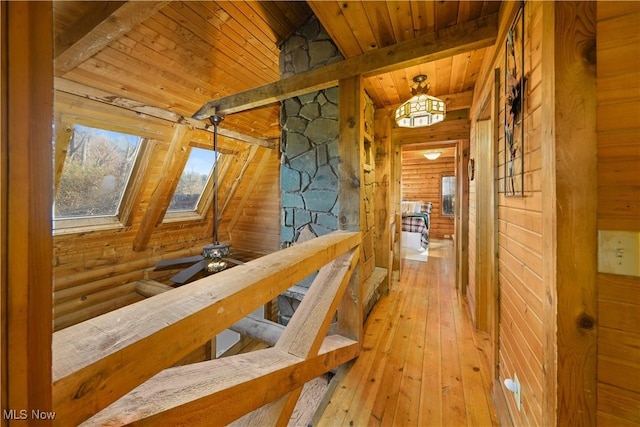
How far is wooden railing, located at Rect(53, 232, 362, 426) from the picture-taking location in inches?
18.9

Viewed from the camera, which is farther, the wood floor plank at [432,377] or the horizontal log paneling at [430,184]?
the horizontal log paneling at [430,184]

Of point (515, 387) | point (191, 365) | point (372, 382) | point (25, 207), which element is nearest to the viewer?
point (25, 207)

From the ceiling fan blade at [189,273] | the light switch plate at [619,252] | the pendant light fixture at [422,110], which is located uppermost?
the pendant light fixture at [422,110]

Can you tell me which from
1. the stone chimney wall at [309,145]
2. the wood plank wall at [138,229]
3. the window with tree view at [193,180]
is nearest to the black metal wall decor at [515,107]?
the stone chimney wall at [309,145]

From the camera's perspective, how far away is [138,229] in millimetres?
3439

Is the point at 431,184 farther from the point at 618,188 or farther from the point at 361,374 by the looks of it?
the point at 618,188

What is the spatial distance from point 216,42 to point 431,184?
703 cm

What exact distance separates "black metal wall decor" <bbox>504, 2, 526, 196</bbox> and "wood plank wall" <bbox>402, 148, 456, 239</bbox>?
6267mm

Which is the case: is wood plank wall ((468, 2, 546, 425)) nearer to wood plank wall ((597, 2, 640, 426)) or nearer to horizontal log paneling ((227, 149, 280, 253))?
wood plank wall ((597, 2, 640, 426))

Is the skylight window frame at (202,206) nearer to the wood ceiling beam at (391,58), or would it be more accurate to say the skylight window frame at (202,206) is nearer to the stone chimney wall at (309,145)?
the wood ceiling beam at (391,58)

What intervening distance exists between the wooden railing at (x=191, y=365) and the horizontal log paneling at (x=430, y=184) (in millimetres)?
6974

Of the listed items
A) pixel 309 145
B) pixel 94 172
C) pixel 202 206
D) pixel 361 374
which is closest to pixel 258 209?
pixel 202 206

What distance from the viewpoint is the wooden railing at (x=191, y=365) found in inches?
18.9

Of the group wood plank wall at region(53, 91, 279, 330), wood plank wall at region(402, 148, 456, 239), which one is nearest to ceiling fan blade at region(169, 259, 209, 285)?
wood plank wall at region(53, 91, 279, 330)
